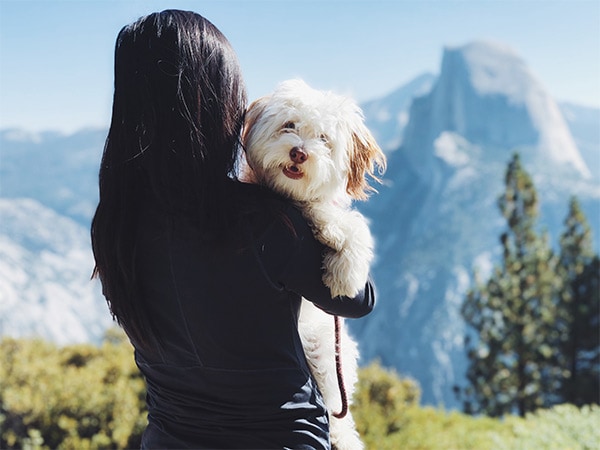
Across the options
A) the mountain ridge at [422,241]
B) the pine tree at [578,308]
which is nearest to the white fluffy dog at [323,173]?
the pine tree at [578,308]

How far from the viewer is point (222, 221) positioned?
47.0 inches

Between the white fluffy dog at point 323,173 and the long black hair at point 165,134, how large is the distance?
0.08 meters

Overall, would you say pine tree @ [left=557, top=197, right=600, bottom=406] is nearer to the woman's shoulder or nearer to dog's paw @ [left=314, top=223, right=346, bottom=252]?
dog's paw @ [left=314, top=223, right=346, bottom=252]

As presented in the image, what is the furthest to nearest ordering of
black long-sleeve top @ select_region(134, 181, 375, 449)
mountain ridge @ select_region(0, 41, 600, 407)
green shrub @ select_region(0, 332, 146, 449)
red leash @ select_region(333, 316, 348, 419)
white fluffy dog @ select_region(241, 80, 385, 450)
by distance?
Answer: 1. mountain ridge @ select_region(0, 41, 600, 407)
2. green shrub @ select_region(0, 332, 146, 449)
3. red leash @ select_region(333, 316, 348, 419)
4. white fluffy dog @ select_region(241, 80, 385, 450)
5. black long-sleeve top @ select_region(134, 181, 375, 449)

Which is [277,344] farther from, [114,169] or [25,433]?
[25,433]

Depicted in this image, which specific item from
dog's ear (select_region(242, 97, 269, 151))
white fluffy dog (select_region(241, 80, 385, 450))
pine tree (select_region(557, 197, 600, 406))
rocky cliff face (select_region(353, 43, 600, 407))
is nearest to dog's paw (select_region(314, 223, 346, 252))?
white fluffy dog (select_region(241, 80, 385, 450))

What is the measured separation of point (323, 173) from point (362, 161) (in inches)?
7.8

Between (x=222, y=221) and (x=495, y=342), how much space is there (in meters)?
13.6

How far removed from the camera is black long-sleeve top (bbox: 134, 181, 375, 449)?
3.98 feet

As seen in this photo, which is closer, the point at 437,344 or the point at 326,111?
the point at 326,111

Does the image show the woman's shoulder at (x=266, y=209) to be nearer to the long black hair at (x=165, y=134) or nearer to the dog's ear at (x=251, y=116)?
the long black hair at (x=165, y=134)

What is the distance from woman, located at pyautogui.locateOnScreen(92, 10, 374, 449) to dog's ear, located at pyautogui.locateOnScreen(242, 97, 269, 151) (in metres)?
0.07

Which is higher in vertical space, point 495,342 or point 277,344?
point 277,344

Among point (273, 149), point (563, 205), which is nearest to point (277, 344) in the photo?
point (273, 149)
